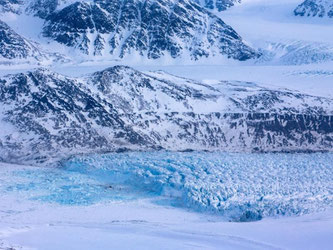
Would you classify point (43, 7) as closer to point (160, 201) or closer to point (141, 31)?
point (141, 31)

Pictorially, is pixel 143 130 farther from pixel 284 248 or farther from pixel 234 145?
pixel 284 248

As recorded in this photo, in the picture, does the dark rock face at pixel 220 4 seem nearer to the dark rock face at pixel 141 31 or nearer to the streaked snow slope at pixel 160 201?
the dark rock face at pixel 141 31

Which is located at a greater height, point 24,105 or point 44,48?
point 44,48

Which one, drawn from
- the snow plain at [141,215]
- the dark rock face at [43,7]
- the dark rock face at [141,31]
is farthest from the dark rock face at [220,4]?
the snow plain at [141,215]

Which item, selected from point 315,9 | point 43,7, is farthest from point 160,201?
point 315,9

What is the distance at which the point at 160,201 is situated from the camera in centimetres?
2577

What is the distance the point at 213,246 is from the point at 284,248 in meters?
2.37

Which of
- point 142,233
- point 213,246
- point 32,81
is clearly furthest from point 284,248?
point 32,81

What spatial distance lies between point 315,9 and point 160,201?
60095mm

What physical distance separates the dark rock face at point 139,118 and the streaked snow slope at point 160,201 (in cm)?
206

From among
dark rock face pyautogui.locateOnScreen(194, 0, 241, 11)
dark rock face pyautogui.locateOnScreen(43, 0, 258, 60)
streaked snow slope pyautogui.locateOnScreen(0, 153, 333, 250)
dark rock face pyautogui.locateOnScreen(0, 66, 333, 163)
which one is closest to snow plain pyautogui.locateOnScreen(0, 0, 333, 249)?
streaked snow slope pyautogui.locateOnScreen(0, 153, 333, 250)

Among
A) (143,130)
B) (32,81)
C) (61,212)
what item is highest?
(32,81)

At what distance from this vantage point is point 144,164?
94.9ft

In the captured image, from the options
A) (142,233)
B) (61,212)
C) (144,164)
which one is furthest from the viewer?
(144,164)
